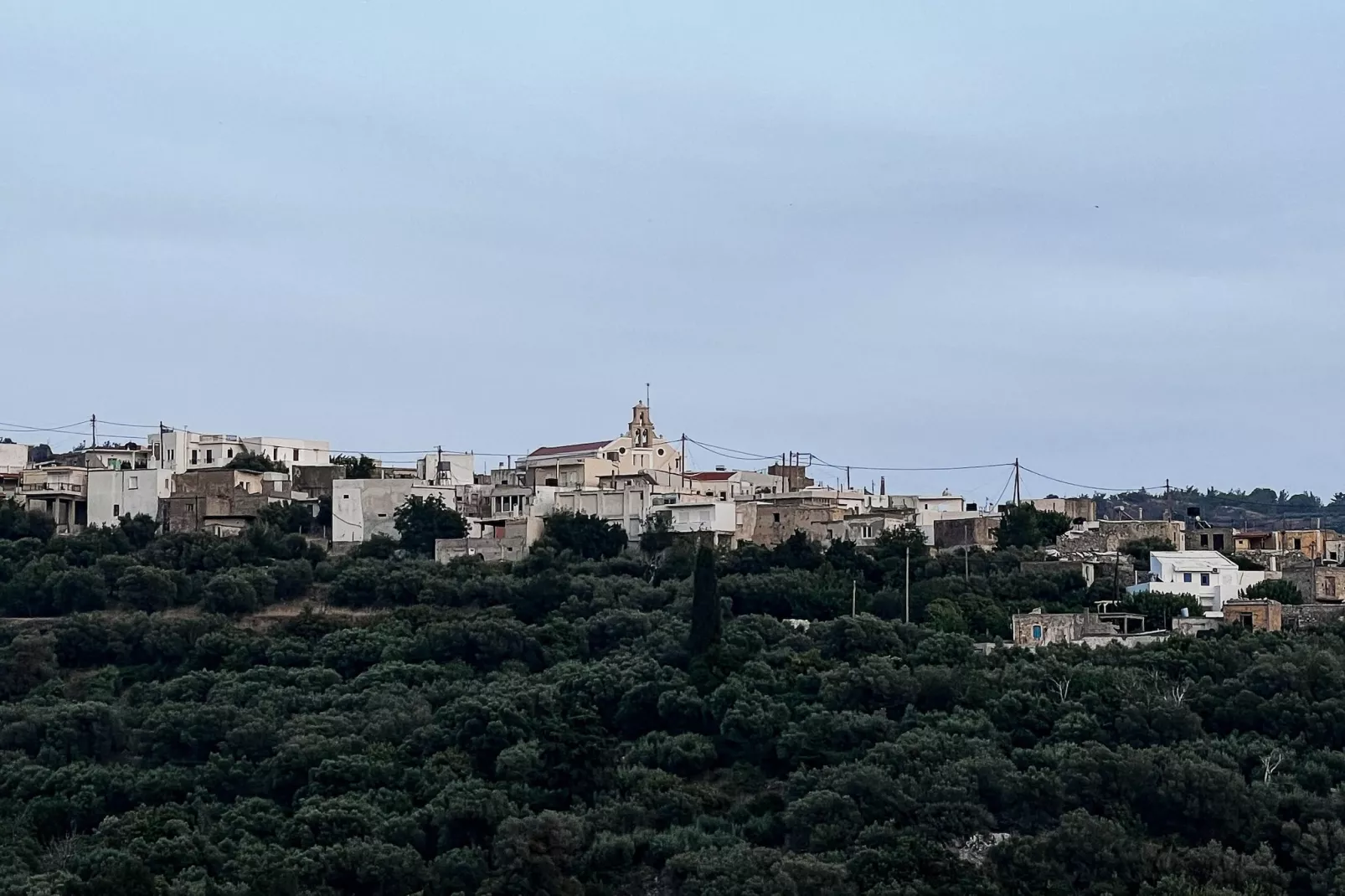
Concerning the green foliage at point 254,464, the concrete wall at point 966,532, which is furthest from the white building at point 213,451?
the concrete wall at point 966,532

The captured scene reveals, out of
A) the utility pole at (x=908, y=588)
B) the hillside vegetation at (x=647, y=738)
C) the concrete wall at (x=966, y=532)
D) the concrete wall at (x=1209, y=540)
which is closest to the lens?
the hillside vegetation at (x=647, y=738)

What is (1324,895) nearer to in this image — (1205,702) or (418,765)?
(1205,702)

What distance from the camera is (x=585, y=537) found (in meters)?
53.0

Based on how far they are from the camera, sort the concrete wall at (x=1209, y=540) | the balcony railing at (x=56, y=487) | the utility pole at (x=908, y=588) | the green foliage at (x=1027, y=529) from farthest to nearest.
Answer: the balcony railing at (x=56, y=487)
the concrete wall at (x=1209, y=540)
the green foliage at (x=1027, y=529)
the utility pole at (x=908, y=588)

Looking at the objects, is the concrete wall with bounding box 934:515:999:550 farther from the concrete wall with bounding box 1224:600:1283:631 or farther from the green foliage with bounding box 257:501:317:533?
the green foliage with bounding box 257:501:317:533

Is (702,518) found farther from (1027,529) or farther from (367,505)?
(367,505)

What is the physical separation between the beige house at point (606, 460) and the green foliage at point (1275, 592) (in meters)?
17.2

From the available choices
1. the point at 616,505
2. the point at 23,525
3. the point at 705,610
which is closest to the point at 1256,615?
the point at 705,610

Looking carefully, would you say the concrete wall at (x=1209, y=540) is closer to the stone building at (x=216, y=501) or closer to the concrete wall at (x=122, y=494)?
the stone building at (x=216, y=501)

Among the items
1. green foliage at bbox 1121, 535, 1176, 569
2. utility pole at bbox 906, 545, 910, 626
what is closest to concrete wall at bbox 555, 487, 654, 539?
utility pole at bbox 906, 545, 910, 626

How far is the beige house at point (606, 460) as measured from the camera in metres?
58.9

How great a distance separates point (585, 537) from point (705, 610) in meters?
10.0

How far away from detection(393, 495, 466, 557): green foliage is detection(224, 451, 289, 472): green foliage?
15.9 ft

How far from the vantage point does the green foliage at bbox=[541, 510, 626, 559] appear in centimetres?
5284
